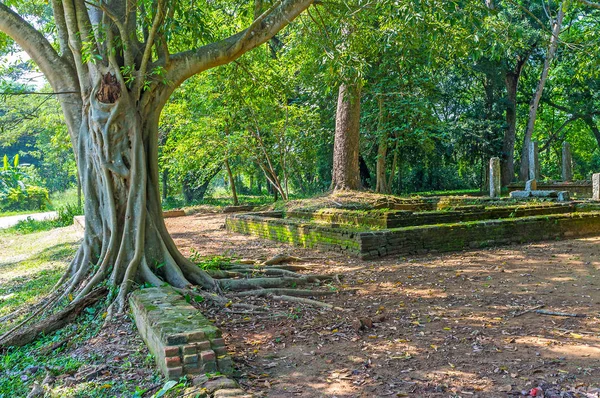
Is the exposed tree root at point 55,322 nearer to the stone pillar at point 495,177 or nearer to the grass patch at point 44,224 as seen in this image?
the grass patch at point 44,224

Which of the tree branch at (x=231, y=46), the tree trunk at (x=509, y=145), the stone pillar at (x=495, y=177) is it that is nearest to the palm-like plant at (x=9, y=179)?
the tree branch at (x=231, y=46)

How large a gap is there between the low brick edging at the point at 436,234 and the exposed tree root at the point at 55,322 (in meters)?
4.55

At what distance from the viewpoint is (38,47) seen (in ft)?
21.8

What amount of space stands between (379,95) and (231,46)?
1186 cm

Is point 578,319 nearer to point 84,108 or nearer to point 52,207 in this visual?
point 84,108

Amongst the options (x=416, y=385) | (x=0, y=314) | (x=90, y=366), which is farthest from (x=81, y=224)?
(x=416, y=385)

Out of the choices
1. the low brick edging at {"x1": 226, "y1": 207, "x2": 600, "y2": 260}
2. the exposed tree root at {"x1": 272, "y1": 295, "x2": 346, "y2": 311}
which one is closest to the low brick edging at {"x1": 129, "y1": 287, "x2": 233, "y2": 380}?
the exposed tree root at {"x1": 272, "y1": 295, "x2": 346, "y2": 311}

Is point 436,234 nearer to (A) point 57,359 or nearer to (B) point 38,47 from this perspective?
(A) point 57,359

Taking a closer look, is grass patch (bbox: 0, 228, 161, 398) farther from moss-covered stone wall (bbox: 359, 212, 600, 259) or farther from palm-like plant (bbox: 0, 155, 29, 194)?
moss-covered stone wall (bbox: 359, 212, 600, 259)

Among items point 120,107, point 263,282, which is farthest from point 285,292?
point 120,107

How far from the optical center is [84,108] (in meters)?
6.58

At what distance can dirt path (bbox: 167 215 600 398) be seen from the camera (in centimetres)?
385

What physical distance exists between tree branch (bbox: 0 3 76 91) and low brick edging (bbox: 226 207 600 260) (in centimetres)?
519

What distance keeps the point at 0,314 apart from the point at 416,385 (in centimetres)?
548
